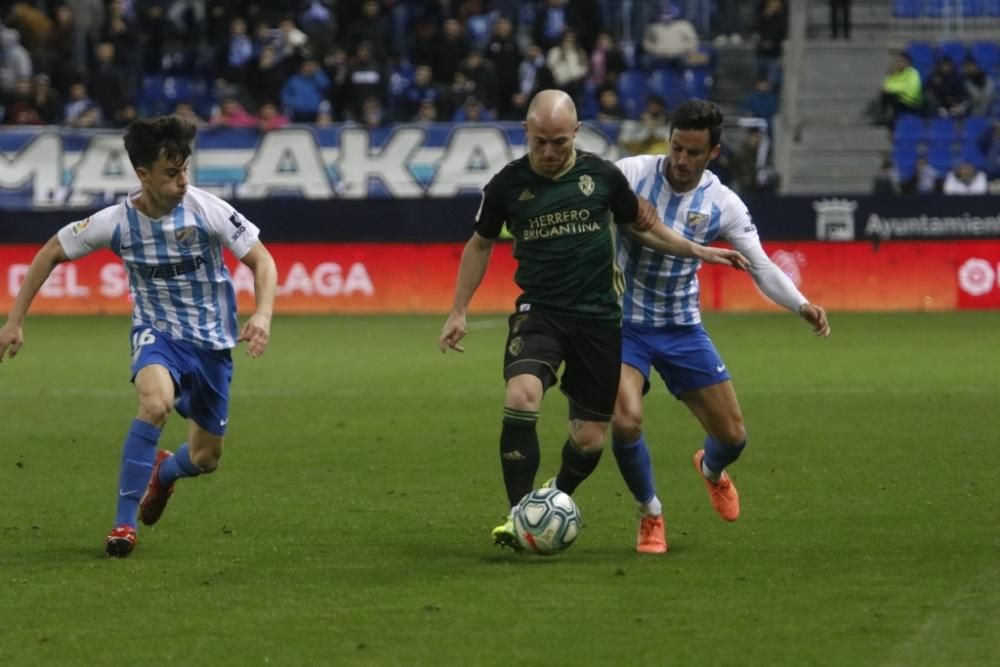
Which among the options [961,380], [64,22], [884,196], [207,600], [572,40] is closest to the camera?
[207,600]

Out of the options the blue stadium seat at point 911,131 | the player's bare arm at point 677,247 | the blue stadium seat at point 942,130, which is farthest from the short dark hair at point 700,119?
the blue stadium seat at point 911,131

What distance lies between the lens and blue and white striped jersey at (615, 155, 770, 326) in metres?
8.88

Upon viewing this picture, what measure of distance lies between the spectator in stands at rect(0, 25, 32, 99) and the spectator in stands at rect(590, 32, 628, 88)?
8668 millimetres

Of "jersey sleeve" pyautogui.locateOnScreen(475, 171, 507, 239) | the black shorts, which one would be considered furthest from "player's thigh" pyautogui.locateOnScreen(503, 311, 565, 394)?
"jersey sleeve" pyautogui.locateOnScreen(475, 171, 507, 239)

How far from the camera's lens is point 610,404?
27.8 ft

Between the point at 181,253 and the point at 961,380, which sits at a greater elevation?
the point at 181,253

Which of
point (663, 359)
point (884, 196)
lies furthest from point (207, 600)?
point (884, 196)

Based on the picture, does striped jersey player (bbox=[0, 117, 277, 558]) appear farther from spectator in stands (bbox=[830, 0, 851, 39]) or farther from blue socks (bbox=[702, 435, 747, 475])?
spectator in stands (bbox=[830, 0, 851, 39])

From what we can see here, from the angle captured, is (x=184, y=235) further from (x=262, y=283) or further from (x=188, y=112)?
(x=188, y=112)

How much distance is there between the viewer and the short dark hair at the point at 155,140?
27.8ft

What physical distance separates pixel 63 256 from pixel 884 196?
53.3ft

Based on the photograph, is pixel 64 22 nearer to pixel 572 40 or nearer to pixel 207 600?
pixel 572 40

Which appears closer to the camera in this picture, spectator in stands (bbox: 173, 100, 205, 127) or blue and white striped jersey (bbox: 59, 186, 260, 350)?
blue and white striped jersey (bbox: 59, 186, 260, 350)

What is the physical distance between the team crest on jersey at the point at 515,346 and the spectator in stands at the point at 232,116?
62.8 feet
